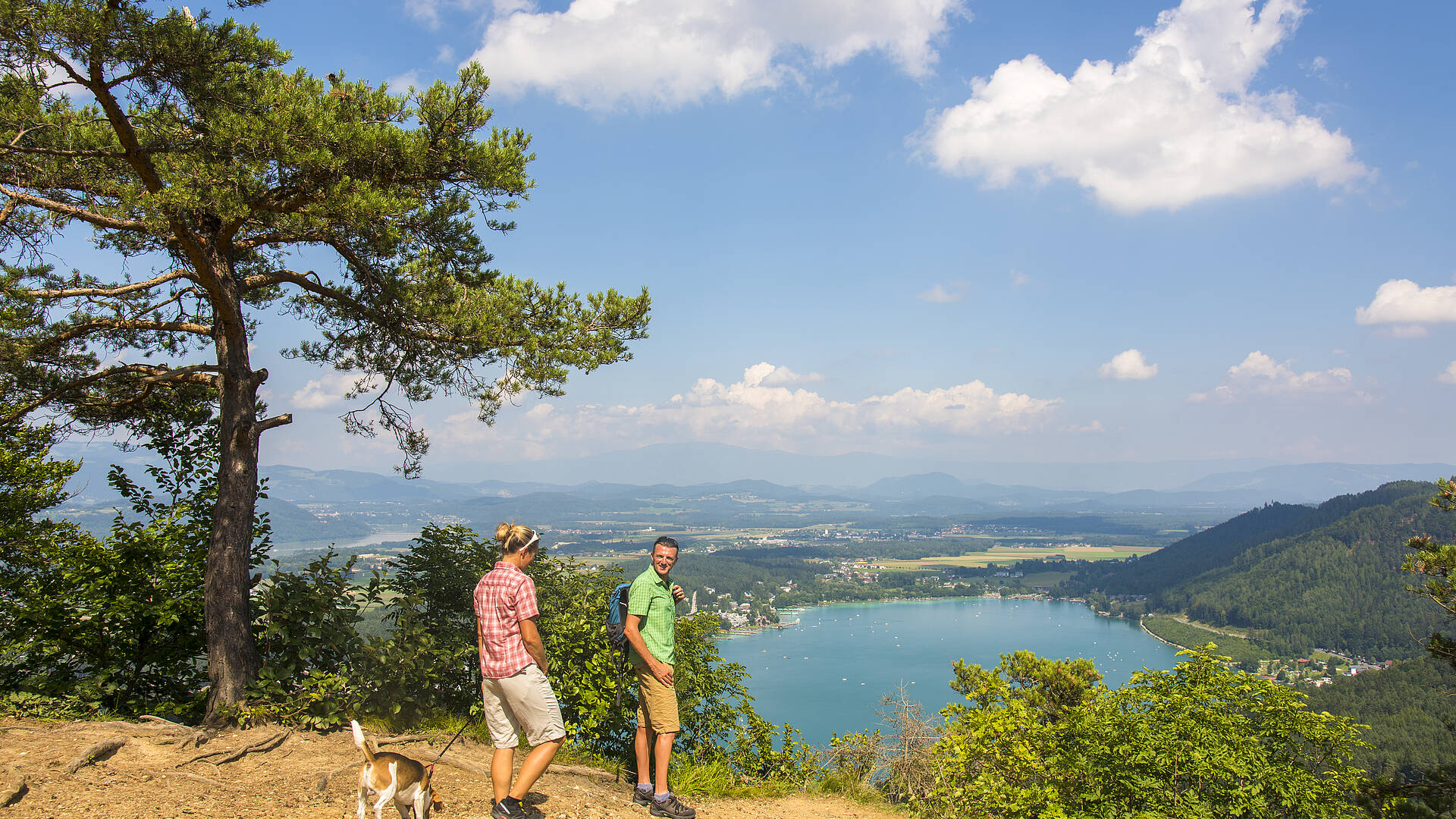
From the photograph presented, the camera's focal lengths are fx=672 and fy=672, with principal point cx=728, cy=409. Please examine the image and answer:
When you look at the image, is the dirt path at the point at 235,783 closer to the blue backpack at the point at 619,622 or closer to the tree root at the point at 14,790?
the tree root at the point at 14,790

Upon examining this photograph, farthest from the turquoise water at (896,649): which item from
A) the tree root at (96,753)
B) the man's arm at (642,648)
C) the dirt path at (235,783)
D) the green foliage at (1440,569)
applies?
the tree root at (96,753)

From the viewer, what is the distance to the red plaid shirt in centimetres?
360

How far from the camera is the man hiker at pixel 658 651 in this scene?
4.18 metres

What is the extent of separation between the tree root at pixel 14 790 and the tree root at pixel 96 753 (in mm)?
215

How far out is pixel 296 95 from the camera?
5.22 metres

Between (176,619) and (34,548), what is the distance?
116 cm

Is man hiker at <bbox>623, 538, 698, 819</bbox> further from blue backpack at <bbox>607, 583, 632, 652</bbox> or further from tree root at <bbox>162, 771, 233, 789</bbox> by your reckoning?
tree root at <bbox>162, 771, 233, 789</bbox>

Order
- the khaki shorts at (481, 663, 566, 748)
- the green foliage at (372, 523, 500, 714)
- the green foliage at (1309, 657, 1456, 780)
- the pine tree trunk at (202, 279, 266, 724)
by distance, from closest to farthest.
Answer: the khaki shorts at (481, 663, 566, 748) → the pine tree trunk at (202, 279, 266, 724) → the green foliage at (372, 523, 500, 714) → the green foliage at (1309, 657, 1456, 780)

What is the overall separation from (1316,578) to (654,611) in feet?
419

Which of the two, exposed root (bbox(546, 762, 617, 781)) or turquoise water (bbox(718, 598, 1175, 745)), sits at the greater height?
exposed root (bbox(546, 762, 617, 781))

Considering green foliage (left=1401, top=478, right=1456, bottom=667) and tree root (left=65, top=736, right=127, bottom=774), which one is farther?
green foliage (left=1401, top=478, right=1456, bottom=667)

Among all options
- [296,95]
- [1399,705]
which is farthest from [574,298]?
[1399,705]

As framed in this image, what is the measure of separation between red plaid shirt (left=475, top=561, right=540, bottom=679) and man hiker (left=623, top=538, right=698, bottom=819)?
2.45ft

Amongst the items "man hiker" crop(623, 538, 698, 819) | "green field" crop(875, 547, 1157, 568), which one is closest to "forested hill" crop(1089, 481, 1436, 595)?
"green field" crop(875, 547, 1157, 568)
